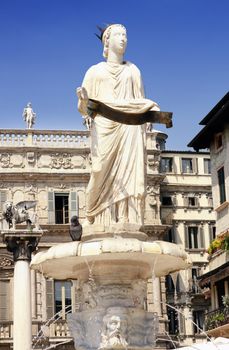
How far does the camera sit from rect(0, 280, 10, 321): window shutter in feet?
169

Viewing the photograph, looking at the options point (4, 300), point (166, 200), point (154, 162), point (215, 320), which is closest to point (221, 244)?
point (215, 320)

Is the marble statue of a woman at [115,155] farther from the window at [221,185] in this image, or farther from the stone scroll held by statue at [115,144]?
the window at [221,185]

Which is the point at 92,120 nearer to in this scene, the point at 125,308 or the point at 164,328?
the point at 125,308

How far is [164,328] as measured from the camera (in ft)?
168

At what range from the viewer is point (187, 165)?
66.8 metres

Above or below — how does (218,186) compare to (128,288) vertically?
above

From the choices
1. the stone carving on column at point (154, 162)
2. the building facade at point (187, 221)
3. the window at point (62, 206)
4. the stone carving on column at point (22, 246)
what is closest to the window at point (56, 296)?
the window at point (62, 206)

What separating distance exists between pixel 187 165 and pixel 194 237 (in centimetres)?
643

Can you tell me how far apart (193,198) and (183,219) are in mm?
1968

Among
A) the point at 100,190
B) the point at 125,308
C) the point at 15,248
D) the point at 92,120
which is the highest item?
the point at 15,248

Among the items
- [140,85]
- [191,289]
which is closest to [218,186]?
[191,289]

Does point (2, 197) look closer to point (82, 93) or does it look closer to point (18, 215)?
point (18, 215)

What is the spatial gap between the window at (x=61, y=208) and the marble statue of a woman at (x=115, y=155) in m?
39.6

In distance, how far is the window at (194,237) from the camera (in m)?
62.8
